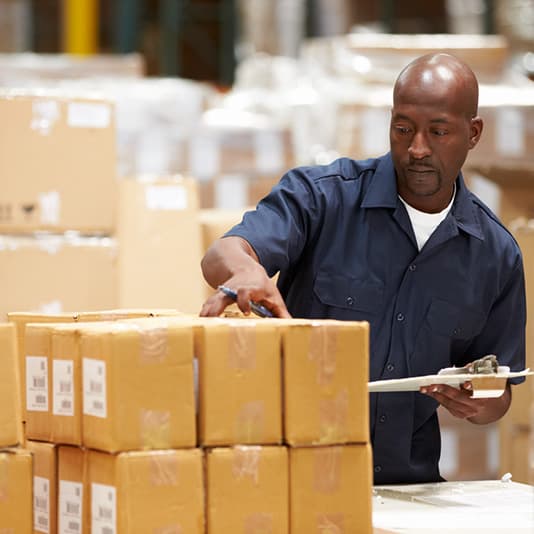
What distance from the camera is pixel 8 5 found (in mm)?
11352

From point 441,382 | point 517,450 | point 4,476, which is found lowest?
point 517,450

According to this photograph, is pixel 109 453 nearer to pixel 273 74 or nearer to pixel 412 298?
pixel 412 298

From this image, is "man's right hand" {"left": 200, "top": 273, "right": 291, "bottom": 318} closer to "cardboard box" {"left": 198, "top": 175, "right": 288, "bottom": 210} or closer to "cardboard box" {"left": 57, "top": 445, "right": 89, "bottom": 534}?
"cardboard box" {"left": 57, "top": 445, "right": 89, "bottom": 534}

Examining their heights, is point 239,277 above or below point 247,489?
above

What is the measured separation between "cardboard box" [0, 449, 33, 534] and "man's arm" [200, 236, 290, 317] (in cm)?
47

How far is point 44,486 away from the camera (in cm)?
224

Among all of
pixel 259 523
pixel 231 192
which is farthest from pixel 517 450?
pixel 259 523

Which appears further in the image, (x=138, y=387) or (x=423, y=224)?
(x=423, y=224)

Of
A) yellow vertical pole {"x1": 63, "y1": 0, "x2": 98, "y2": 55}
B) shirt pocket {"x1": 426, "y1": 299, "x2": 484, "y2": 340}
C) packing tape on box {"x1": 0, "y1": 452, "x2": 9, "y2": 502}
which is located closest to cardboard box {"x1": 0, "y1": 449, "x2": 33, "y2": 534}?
packing tape on box {"x1": 0, "y1": 452, "x2": 9, "y2": 502}

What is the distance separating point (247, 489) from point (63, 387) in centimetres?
38

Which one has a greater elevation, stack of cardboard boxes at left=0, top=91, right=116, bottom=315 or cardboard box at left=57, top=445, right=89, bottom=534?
stack of cardboard boxes at left=0, top=91, right=116, bottom=315

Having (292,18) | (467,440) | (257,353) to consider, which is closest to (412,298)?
(257,353)

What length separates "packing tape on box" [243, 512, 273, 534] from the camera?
7.08 ft

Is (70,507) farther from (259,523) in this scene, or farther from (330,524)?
(330,524)
